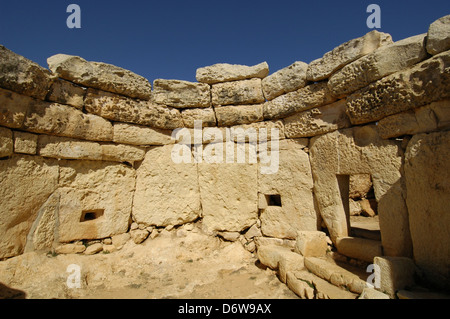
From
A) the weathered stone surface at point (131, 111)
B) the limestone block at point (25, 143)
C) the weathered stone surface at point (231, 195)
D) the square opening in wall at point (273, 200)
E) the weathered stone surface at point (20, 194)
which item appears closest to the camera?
the weathered stone surface at point (20, 194)

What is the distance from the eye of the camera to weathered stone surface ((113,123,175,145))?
181 inches

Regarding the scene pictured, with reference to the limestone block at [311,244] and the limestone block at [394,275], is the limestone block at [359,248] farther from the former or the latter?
the limestone block at [394,275]

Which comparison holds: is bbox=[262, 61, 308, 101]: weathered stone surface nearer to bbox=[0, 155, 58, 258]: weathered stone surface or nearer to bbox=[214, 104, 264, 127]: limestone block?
bbox=[214, 104, 264, 127]: limestone block

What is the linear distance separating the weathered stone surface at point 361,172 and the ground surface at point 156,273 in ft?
4.60

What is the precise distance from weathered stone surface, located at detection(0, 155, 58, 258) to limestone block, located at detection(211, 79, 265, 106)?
302cm

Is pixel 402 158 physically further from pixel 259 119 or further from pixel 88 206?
pixel 88 206

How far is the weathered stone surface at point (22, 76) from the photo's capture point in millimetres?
3311

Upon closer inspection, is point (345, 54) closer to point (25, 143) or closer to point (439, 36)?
point (439, 36)

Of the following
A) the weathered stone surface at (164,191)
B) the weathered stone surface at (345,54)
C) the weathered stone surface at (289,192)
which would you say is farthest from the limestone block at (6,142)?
the weathered stone surface at (345,54)

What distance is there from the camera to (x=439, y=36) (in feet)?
9.48

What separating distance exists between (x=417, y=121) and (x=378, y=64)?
2.84 feet

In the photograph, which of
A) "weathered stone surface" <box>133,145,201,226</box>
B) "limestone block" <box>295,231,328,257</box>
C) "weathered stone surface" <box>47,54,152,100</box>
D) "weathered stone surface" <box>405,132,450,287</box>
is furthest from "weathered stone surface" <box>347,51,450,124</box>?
"weathered stone surface" <box>47,54,152,100</box>

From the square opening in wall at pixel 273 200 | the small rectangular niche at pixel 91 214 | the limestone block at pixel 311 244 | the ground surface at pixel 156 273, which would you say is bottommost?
the ground surface at pixel 156 273

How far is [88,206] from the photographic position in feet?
14.3
